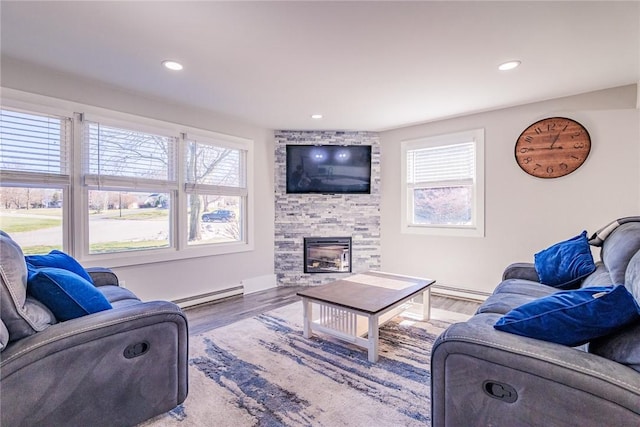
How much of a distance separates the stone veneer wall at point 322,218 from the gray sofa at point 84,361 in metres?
2.91

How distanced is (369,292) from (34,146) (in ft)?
10.3

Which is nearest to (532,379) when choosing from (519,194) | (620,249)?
(620,249)

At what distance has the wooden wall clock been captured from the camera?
320 cm

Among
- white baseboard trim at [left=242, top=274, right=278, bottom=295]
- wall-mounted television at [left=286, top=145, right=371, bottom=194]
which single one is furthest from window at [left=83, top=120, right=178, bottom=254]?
wall-mounted television at [left=286, top=145, right=371, bottom=194]

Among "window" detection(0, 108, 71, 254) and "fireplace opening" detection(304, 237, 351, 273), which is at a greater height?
"window" detection(0, 108, 71, 254)

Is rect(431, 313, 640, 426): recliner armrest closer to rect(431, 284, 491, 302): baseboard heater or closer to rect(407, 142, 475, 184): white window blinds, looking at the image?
rect(431, 284, 491, 302): baseboard heater

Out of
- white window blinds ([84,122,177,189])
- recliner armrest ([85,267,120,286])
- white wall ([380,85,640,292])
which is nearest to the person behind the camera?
recliner armrest ([85,267,120,286])

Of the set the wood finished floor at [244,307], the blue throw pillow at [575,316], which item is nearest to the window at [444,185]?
the wood finished floor at [244,307]

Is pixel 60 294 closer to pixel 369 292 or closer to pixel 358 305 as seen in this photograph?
pixel 358 305

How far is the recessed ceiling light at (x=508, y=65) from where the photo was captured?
246 cm

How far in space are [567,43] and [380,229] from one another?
119 inches

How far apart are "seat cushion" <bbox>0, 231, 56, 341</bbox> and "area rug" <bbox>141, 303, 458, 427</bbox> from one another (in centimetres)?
77

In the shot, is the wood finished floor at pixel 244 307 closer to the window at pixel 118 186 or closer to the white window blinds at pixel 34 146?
the window at pixel 118 186

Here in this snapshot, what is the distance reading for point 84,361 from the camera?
137 cm
